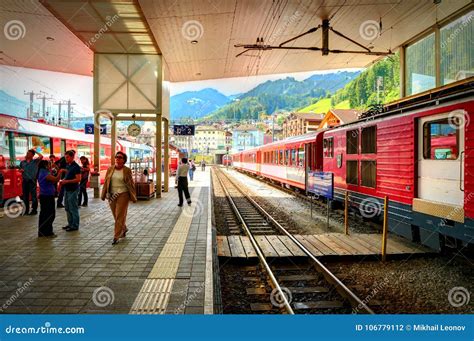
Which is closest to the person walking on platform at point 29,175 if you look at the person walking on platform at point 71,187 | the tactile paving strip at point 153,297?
the person walking on platform at point 71,187

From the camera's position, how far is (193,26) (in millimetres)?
→ 12891

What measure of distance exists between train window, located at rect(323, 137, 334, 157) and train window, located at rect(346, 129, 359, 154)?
4.57 ft

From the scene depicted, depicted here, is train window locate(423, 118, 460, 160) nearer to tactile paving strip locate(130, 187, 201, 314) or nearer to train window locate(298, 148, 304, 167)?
tactile paving strip locate(130, 187, 201, 314)

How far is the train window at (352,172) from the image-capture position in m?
10.2

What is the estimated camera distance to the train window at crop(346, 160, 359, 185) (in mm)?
10156

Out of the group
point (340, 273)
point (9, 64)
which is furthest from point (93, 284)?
point (9, 64)

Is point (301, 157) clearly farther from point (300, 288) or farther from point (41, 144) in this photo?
point (300, 288)

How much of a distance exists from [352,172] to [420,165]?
338 cm

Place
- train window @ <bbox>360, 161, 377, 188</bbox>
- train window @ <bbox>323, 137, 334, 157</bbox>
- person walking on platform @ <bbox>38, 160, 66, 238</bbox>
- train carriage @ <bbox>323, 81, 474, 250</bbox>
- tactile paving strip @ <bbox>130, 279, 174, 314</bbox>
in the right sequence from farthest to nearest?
1. train window @ <bbox>323, 137, 334, 157</bbox>
2. train window @ <bbox>360, 161, 377, 188</bbox>
3. person walking on platform @ <bbox>38, 160, 66, 238</bbox>
4. train carriage @ <bbox>323, 81, 474, 250</bbox>
5. tactile paving strip @ <bbox>130, 279, 174, 314</bbox>

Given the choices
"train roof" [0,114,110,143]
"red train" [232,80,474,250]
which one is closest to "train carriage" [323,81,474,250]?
"red train" [232,80,474,250]

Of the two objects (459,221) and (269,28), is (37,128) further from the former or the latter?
(459,221)

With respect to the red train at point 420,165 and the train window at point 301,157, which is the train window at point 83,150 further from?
the red train at point 420,165

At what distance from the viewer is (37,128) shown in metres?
14.1

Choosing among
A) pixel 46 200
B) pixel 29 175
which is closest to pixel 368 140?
pixel 46 200
